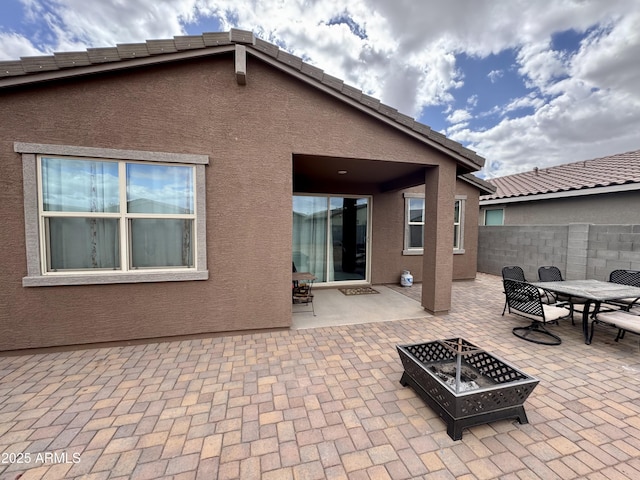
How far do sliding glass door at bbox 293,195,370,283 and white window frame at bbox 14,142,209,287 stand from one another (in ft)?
10.9

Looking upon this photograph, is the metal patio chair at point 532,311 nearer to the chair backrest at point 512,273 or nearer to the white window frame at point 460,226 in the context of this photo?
the chair backrest at point 512,273

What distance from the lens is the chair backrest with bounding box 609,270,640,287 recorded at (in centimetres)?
485

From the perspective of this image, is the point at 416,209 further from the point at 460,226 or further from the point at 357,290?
the point at 357,290

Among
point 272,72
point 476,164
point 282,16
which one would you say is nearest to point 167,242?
point 272,72

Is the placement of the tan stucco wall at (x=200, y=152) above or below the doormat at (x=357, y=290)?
above

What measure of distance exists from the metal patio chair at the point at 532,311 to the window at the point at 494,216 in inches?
336

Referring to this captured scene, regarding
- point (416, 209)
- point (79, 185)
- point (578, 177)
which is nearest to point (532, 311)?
point (416, 209)

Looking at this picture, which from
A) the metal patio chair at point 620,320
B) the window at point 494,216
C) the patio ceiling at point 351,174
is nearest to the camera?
the metal patio chair at point 620,320

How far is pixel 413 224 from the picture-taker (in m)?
7.76

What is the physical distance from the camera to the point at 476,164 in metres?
4.83

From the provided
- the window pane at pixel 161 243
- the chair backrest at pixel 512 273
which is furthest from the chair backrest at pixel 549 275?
the window pane at pixel 161 243

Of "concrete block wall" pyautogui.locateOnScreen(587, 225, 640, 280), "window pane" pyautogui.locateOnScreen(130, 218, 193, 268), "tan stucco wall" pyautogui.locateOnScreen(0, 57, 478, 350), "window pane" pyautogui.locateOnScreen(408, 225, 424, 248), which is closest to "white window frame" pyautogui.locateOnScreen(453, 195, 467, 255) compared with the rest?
"window pane" pyautogui.locateOnScreen(408, 225, 424, 248)

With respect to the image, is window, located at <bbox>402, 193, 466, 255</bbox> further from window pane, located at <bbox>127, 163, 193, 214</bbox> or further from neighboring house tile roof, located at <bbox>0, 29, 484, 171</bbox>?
window pane, located at <bbox>127, 163, 193, 214</bbox>

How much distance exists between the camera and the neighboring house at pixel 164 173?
3275 mm
